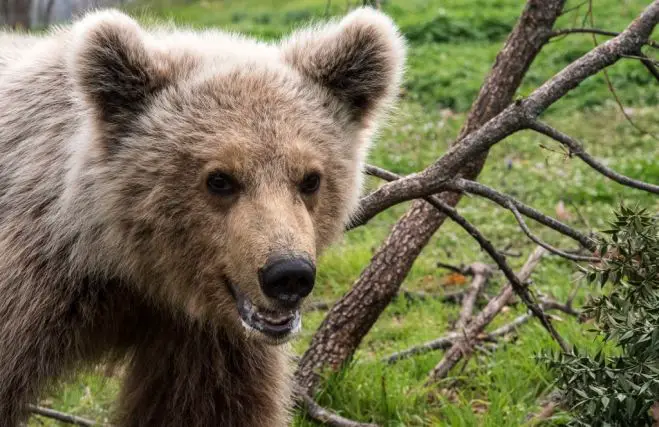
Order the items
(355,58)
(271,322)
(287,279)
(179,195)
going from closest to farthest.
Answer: (287,279)
(271,322)
(179,195)
(355,58)

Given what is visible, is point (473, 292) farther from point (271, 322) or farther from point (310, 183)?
point (271, 322)

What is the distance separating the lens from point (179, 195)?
124 inches

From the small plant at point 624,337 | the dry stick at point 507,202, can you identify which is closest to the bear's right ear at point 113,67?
the dry stick at point 507,202

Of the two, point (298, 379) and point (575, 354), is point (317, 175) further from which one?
point (298, 379)

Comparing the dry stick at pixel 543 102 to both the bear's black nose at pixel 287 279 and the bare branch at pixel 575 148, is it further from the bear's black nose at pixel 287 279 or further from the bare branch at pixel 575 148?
the bear's black nose at pixel 287 279

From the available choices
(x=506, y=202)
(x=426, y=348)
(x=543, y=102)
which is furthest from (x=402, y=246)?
(x=543, y=102)

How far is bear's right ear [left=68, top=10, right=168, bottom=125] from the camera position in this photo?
3127 mm

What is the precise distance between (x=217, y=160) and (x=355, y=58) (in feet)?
2.55

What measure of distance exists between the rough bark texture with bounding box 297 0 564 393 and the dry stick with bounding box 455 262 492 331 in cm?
75

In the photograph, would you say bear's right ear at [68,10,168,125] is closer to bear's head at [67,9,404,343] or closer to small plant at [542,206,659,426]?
bear's head at [67,9,404,343]

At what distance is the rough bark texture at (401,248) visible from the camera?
182 inches

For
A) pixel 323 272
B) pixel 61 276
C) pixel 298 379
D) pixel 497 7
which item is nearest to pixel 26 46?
pixel 61 276

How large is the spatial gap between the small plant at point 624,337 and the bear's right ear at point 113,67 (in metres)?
1.79

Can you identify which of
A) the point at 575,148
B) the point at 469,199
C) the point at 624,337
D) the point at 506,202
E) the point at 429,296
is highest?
the point at 575,148
